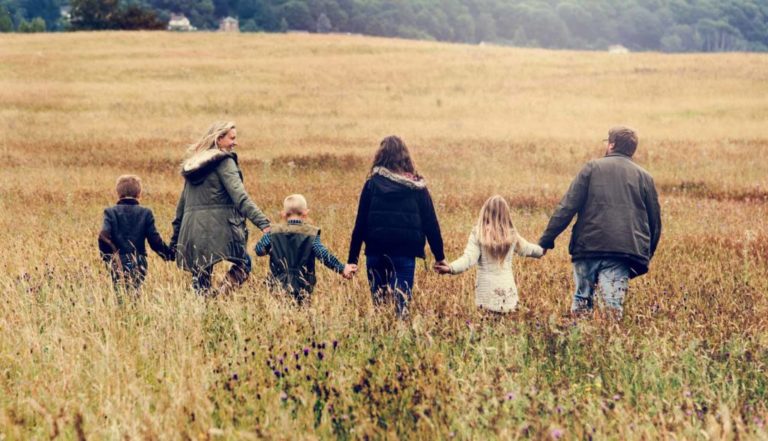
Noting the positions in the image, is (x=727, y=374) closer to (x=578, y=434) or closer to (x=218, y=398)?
(x=578, y=434)

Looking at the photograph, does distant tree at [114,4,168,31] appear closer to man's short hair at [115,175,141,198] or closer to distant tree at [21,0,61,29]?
distant tree at [21,0,61,29]

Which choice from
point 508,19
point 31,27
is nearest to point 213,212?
point 31,27

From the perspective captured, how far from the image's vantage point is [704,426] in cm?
406

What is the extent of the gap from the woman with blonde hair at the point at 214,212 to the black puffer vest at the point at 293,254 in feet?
0.53

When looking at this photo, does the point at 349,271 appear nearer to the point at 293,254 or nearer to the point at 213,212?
the point at 293,254

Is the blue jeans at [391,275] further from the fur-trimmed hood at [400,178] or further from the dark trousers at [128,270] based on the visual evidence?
the dark trousers at [128,270]

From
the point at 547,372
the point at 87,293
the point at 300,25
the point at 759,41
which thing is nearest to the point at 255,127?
the point at 87,293

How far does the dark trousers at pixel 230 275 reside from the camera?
262 inches

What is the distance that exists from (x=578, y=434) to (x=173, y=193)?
1121cm

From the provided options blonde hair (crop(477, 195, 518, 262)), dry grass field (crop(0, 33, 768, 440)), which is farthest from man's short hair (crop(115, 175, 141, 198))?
blonde hair (crop(477, 195, 518, 262))

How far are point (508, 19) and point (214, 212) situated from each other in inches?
5329

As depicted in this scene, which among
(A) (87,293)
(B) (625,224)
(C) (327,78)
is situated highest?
(C) (327,78)

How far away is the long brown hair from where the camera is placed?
6.41 meters

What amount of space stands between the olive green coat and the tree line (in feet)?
328
